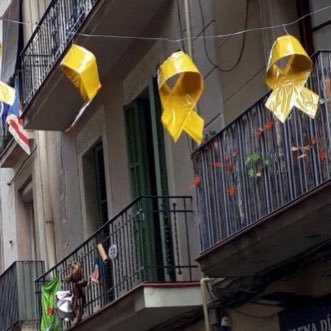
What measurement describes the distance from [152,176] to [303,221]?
16.7 ft

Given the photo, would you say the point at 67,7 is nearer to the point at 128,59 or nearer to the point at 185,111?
the point at 128,59

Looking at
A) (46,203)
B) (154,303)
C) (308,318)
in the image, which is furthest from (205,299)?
(46,203)

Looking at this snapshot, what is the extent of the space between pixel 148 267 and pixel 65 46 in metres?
3.77

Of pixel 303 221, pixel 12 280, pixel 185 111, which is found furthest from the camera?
pixel 12 280

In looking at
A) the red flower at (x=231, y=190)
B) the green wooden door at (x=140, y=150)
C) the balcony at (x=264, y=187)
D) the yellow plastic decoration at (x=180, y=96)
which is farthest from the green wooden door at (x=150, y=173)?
the yellow plastic decoration at (x=180, y=96)

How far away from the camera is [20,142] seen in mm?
17719

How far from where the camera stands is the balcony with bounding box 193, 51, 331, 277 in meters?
8.74

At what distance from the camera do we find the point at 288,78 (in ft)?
29.7

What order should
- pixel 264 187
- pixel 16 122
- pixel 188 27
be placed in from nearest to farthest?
pixel 264 187 < pixel 188 27 < pixel 16 122

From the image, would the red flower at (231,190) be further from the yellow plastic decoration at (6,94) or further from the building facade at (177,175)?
the yellow plastic decoration at (6,94)

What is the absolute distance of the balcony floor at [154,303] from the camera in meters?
11.5

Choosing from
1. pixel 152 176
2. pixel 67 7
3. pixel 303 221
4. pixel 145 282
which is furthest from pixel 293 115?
pixel 67 7

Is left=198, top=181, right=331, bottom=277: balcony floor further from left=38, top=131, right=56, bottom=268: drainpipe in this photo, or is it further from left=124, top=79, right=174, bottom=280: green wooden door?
left=38, top=131, right=56, bottom=268: drainpipe

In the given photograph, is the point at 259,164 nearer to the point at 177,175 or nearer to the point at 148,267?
the point at 148,267
